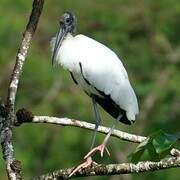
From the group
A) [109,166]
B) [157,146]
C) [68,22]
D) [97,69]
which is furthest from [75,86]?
[157,146]

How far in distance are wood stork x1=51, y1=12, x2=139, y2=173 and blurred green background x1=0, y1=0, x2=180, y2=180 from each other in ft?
16.4

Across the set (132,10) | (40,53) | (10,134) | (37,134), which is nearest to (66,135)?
(37,134)

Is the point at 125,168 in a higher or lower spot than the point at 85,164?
lower

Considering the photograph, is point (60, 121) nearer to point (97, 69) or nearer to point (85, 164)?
point (85, 164)

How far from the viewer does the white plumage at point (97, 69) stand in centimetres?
548

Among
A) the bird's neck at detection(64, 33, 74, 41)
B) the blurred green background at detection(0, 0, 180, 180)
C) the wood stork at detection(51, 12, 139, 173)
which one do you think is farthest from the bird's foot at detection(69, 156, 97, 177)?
the blurred green background at detection(0, 0, 180, 180)

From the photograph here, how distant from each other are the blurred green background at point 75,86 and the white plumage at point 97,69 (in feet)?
16.5

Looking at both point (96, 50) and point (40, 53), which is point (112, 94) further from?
point (40, 53)

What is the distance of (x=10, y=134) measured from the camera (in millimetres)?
4508

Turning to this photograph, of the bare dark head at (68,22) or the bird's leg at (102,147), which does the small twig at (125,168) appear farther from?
the bare dark head at (68,22)

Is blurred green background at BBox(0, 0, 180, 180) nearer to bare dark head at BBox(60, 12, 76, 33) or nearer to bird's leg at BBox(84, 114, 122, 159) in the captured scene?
bare dark head at BBox(60, 12, 76, 33)

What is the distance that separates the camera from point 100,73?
5531 mm

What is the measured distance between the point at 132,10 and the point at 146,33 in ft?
1.15

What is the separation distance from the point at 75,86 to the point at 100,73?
5.55 metres
